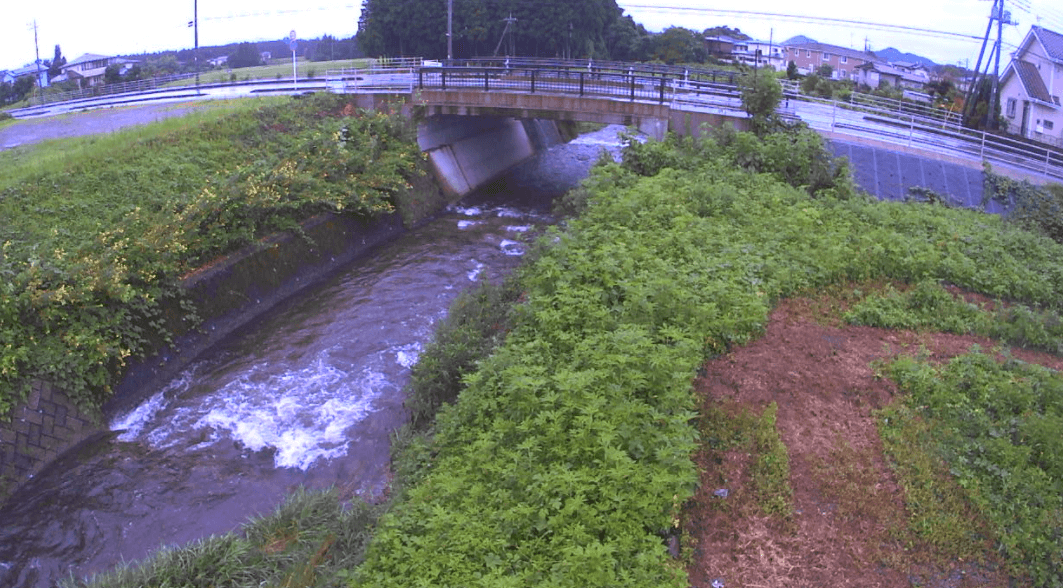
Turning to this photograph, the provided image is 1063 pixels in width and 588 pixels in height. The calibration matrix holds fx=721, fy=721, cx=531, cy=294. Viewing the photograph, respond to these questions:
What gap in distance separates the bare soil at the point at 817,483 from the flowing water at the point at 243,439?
17.1ft

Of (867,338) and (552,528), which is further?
(867,338)

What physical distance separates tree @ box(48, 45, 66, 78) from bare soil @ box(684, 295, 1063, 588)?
81455mm

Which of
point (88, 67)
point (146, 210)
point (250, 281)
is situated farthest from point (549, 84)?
point (88, 67)

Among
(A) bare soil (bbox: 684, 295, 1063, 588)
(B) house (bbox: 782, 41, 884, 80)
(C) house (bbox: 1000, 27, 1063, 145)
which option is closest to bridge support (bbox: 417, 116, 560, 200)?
(A) bare soil (bbox: 684, 295, 1063, 588)

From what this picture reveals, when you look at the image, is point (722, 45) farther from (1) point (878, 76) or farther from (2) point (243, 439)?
(2) point (243, 439)

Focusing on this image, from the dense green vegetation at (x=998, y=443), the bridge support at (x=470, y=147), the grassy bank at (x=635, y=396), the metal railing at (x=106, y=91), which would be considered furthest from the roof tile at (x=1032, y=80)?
the metal railing at (x=106, y=91)

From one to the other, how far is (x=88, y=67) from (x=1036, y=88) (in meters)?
79.4

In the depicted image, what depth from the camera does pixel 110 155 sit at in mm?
19109

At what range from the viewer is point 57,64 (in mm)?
79312

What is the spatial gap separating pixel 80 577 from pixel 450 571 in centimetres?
602

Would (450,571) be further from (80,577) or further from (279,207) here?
(279,207)

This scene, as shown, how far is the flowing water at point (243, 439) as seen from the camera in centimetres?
988

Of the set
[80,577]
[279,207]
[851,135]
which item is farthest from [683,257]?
[851,135]

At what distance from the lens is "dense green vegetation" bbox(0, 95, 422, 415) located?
40.2 feet
